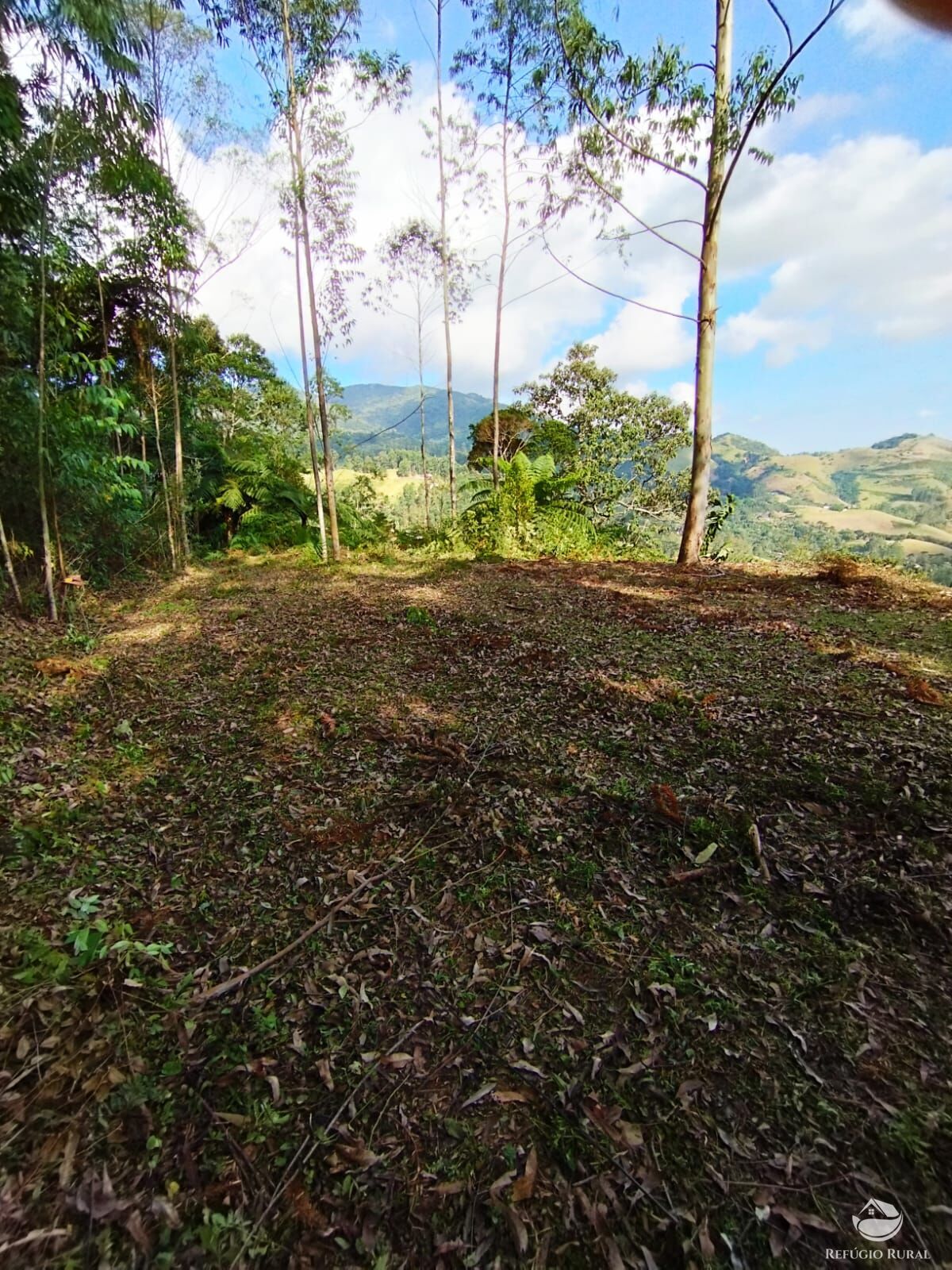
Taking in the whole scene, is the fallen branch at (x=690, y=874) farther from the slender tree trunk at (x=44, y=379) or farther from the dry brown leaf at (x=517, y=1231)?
the slender tree trunk at (x=44, y=379)

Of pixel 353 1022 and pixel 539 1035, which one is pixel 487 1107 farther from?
pixel 353 1022

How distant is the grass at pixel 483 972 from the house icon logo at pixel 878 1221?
2 centimetres

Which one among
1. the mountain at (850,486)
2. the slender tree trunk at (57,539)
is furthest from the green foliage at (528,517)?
the mountain at (850,486)

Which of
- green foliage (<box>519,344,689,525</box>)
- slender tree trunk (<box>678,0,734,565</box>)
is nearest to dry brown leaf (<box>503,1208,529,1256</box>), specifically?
slender tree trunk (<box>678,0,734,565</box>)

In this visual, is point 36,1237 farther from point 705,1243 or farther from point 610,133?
point 610,133

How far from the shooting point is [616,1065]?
1.34m

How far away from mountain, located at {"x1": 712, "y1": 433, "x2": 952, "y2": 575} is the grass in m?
39.4

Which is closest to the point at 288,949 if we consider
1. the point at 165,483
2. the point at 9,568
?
the point at 9,568

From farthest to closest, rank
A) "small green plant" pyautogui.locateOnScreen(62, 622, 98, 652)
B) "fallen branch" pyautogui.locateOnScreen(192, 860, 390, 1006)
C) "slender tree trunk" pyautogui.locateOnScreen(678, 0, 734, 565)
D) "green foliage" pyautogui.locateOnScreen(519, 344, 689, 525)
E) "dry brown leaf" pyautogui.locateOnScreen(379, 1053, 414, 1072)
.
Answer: "green foliage" pyautogui.locateOnScreen(519, 344, 689, 525)
"slender tree trunk" pyautogui.locateOnScreen(678, 0, 734, 565)
"small green plant" pyautogui.locateOnScreen(62, 622, 98, 652)
"fallen branch" pyautogui.locateOnScreen(192, 860, 390, 1006)
"dry brown leaf" pyautogui.locateOnScreen(379, 1053, 414, 1072)

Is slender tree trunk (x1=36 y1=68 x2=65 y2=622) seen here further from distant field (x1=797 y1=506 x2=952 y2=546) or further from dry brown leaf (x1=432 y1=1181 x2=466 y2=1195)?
distant field (x1=797 y1=506 x2=952 y2=546)

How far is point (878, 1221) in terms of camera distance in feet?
3.33

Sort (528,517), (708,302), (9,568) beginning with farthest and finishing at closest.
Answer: (528,517) → (708,302) → (9,568)

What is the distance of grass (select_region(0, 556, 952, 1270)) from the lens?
1070 millimetres

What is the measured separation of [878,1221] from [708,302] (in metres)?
8.40
